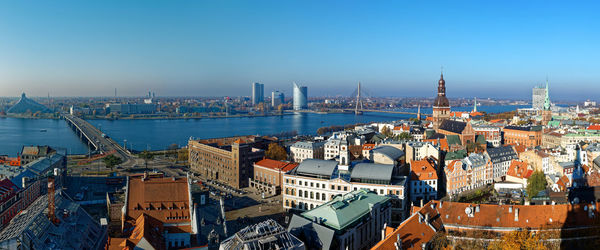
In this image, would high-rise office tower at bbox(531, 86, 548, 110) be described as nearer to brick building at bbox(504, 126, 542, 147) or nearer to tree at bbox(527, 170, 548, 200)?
brick building at bbox(504, 126, 542, 147)

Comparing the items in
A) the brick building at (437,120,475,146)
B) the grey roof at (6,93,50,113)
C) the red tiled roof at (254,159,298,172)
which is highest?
the grey roof at (6,93,50,113)

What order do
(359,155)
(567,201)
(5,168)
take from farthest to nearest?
(359,155), (5,168), (567,201)

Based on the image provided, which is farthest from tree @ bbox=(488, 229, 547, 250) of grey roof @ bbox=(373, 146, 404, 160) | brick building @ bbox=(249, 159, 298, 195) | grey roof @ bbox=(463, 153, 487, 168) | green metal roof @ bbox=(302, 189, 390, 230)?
brick building @ bbox=(249, 159, 298, 195)

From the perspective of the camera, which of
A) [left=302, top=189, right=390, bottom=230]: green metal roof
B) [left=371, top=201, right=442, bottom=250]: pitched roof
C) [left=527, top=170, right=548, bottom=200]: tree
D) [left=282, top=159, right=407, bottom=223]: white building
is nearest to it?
[left=371, top=201, right=442, bottom=250]: pitched roof

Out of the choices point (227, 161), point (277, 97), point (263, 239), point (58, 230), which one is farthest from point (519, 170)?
point (277, 97)

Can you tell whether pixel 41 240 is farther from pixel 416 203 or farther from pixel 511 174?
pixel 511 174

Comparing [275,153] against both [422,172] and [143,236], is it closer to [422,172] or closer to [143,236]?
[422,172]

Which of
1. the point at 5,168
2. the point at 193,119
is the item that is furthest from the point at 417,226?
the point at 193,119
